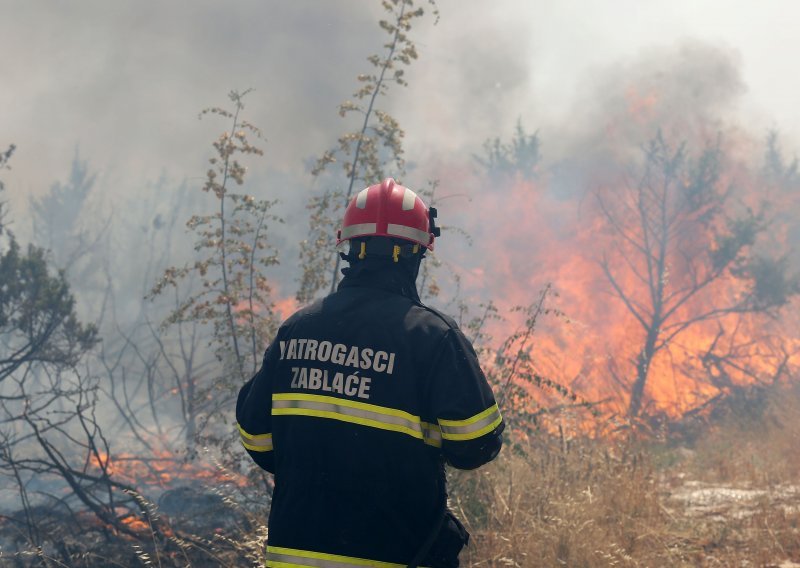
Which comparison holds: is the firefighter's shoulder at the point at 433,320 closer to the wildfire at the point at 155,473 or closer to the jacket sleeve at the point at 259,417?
the jacket sleeve at the point at 259,417

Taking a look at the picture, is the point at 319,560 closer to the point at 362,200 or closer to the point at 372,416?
the point at 372,416

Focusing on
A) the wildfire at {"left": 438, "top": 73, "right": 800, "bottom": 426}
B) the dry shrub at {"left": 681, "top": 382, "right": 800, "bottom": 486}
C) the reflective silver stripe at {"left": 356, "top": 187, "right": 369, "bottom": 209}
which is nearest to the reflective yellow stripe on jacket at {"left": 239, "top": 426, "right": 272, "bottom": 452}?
the reflective silver stripe at {"left": 356, "top": 187, "right": 369, "bottom": 209}

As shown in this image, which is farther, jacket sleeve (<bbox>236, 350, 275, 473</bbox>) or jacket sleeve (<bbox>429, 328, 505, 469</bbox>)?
jacket sleeve (<bbox>236, 350, 275, 473</bbox>)

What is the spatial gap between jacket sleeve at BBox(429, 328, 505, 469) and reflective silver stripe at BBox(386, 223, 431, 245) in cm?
44

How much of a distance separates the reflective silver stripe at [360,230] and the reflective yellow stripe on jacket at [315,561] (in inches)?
43.2

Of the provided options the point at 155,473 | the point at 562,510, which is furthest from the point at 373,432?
the point at 155,473

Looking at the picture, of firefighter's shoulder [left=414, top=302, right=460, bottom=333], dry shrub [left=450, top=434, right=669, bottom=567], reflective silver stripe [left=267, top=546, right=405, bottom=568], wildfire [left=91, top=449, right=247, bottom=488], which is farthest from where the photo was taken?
wildfire [left=91, top=449, right=247, bottom=488]

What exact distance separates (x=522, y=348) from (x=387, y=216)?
3.82 metres

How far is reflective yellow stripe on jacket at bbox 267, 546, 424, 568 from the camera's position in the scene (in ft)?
6.68

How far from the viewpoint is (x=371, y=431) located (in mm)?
2059

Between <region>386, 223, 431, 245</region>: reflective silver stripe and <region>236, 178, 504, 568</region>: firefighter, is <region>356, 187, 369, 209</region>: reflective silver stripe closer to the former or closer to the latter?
<region>386, 223, 431, 245</region>: reflective silver stripe

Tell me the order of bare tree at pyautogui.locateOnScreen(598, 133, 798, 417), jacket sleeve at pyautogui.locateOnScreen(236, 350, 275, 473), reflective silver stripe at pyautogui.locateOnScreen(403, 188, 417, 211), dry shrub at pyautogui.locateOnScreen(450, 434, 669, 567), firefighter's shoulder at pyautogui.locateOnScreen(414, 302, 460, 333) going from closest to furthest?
firefighter's shoulder at pyautogui.locateOnScreen(414, 302, 460, 333)
jacket sleeve at pyautogui.locateOnScreen(236, 350, 275, 473)
reflective silver stripe at pyautogui.locateOnScreen(403, 188, 417, 211)
dry shrub at pyautogui.locateOnScreen(450, 434, 669, 567)
bare tree at pyautogui.locateOnScreen(598, 133, 798, 417)

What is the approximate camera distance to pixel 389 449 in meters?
2.05

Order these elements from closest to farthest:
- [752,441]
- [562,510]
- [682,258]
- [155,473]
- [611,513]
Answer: [562,510], [611,513], [752,441], [155,473], [682,258]
